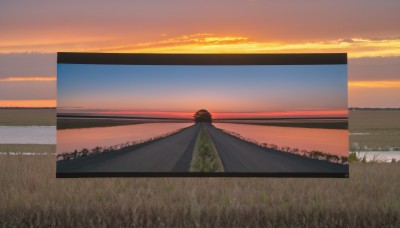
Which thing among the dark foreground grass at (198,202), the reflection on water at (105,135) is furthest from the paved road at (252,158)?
the reflection on water at (105,135)

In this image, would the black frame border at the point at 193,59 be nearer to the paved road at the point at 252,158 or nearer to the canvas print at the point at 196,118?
the canvas print at the point at 196,118

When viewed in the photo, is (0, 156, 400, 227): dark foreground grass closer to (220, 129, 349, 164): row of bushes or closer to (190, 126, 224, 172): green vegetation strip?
(190, 126, 224, 172): green vegetation strip

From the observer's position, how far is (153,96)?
33.4 feet

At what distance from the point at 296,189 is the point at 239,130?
1273mm

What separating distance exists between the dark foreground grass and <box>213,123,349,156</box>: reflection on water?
623 millimetres

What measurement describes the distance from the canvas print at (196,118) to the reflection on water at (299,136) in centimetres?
2

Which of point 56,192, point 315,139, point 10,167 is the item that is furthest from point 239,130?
point 10,167

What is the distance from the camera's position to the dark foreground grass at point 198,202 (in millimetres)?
8852

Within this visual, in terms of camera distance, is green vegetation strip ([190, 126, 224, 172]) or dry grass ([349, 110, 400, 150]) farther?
dry grass ([349, 110, 400, 150])

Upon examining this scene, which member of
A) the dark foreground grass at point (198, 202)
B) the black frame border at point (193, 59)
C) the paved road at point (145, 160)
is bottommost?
the dark foreground grass at point (198, 202)

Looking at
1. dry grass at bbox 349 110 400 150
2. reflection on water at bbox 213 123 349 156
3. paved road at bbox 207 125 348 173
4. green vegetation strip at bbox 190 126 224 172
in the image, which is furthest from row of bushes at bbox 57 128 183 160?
dry grass at bbox 349 110 400 150

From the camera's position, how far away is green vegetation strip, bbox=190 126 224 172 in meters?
10.2

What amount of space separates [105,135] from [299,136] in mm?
3000

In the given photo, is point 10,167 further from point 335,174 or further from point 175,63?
point 335,174
